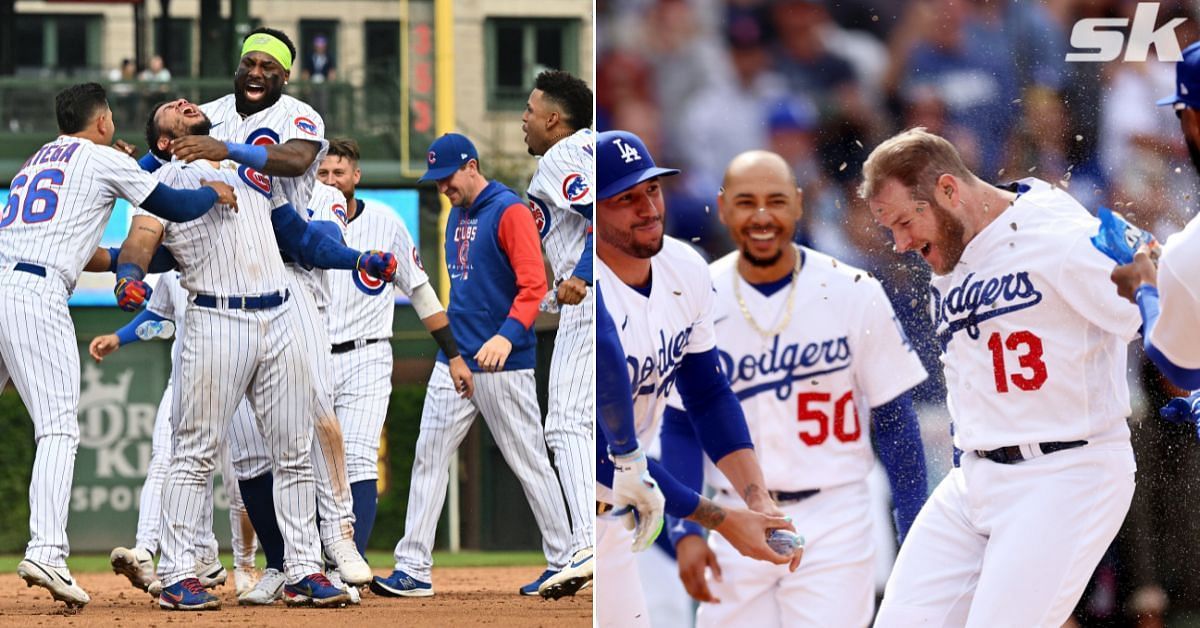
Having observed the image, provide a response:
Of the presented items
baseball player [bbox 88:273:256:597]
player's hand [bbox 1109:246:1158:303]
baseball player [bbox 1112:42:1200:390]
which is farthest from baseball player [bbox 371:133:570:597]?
baseball player [bbox 1112:42:1200:390]

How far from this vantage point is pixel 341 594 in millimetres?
4590

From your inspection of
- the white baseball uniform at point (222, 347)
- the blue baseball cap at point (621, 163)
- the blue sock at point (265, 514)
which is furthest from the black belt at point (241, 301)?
the blue baseball cap at point (621, 163)

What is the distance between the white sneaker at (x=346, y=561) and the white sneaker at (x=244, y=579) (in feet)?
0.73

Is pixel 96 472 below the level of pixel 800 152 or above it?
below

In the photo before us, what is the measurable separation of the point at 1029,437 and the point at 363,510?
205 centimetres

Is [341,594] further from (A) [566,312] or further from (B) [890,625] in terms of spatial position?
(B) [890,625]

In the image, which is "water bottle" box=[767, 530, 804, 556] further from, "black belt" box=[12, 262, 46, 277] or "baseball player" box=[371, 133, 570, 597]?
"black belt" box=[12, 262, 46, 277]

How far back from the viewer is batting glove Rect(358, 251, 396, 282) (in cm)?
463

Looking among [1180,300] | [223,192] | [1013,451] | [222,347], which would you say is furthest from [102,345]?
[1180,300]

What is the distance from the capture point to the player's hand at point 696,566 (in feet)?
13.8

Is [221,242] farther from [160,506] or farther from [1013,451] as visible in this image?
[1013,451]

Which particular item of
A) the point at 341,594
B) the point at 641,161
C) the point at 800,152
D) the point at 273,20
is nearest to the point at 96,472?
the point at 341,594

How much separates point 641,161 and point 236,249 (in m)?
1.20

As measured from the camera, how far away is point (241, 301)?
4414mm
